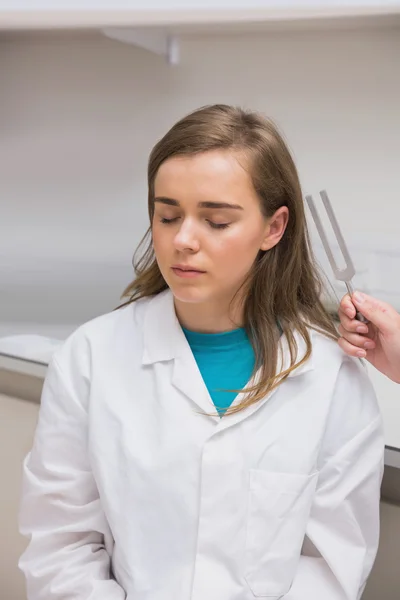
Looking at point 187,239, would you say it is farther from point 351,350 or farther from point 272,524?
point 272,524

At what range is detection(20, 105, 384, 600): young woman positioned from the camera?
1.02m

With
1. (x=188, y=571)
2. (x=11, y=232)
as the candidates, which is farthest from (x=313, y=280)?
(x=11, y=232)

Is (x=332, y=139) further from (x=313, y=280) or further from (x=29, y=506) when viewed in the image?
(x=29, y=506)

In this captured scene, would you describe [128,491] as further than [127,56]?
No

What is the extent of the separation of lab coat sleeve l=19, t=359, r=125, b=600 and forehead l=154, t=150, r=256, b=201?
36cm

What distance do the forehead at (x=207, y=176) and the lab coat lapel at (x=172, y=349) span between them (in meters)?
0.22

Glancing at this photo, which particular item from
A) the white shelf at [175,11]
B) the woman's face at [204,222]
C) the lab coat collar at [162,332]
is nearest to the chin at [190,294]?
the woman's face at [204,222]

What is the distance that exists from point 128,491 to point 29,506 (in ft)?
0.60

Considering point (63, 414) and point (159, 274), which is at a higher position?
point (159, 274)

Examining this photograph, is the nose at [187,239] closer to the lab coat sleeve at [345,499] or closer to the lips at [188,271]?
the lips at [188,271]

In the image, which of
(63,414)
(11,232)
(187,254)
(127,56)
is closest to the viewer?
(187,254)

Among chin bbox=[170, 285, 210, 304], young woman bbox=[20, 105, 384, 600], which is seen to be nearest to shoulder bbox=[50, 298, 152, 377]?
young woman bbox=[20, 105, 384, 600]

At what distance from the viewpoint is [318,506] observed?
108cm

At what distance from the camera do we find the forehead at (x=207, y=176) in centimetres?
98
